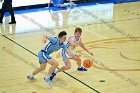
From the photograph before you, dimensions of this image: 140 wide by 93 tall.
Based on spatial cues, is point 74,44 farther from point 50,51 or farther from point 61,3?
point 61,3

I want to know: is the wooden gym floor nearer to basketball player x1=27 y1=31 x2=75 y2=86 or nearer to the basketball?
the basketball

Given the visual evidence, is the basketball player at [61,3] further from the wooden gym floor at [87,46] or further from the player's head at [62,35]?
the player's head at [62,35]

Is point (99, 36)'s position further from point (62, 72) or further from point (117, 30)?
point (62, 72)

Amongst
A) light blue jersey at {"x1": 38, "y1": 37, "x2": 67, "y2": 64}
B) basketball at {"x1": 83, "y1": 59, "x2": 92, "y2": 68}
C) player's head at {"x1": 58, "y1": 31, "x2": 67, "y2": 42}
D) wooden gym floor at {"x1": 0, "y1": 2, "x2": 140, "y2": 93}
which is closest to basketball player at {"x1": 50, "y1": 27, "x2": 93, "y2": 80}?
basketball at {"x1": 83, "y1": 59, "x2": 92, "y2": 68}

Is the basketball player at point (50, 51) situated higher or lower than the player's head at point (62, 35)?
lower

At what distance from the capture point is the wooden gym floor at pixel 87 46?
906cm

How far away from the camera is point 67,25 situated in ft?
50.7

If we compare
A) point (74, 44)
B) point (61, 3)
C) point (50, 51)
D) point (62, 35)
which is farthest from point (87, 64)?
point (61, 3)

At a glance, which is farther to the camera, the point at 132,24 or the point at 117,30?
the point at 132,24

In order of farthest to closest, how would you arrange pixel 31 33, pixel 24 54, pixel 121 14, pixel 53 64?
pixel 121 14 → pixel 31 33 → pixel 24 54 → pixel 53 64

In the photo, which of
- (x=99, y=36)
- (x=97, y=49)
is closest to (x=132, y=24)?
(x=99, y=36)

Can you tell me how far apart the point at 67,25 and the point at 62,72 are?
566 centimetres

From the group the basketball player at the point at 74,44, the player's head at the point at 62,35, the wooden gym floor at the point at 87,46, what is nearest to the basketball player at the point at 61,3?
the wooden gym floor at the point at 87,46

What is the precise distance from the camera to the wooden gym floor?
29.7 ft
